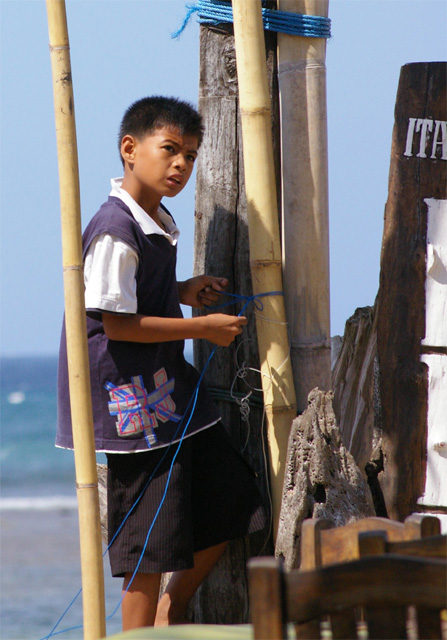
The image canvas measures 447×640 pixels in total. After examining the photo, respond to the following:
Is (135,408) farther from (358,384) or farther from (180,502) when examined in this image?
(358,384)

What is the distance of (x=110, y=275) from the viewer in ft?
7.98

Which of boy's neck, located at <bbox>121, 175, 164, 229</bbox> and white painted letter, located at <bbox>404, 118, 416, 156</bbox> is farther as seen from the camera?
white painted letter, located at <bbox>404, 118, 416, 156</bbox>

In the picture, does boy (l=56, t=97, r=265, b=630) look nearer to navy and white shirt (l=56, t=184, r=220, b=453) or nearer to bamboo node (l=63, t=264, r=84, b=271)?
navy and white shirt (l=56, t=184, r=220, b=453)

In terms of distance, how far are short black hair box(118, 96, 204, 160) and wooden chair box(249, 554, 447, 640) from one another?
5.69 feet

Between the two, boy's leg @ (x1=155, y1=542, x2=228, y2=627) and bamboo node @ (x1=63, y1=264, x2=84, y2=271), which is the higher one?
bamboo node @ (x1=63, y1=264, x2=84, y2=271)

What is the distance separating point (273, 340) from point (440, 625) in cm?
150

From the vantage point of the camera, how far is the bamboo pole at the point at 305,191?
2.78 m

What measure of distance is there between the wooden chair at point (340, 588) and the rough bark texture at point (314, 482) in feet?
4.19

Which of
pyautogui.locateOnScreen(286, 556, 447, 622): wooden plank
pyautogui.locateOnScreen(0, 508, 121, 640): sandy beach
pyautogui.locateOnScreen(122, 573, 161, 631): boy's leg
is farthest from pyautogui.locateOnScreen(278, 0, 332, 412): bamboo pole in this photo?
pyautogui.locateOnScreen(0, 508, 121, 640): sandy beach

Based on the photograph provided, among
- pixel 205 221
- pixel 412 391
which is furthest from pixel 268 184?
pixel 412 391

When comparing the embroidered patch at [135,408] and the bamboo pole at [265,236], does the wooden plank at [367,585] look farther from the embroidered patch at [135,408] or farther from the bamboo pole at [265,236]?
the bamboo pole at [265,236]

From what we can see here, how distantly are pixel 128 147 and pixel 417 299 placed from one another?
1.19m

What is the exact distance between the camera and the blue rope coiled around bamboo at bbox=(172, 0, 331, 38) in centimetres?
276

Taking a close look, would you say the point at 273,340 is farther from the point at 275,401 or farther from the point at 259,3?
the point at 259,3
